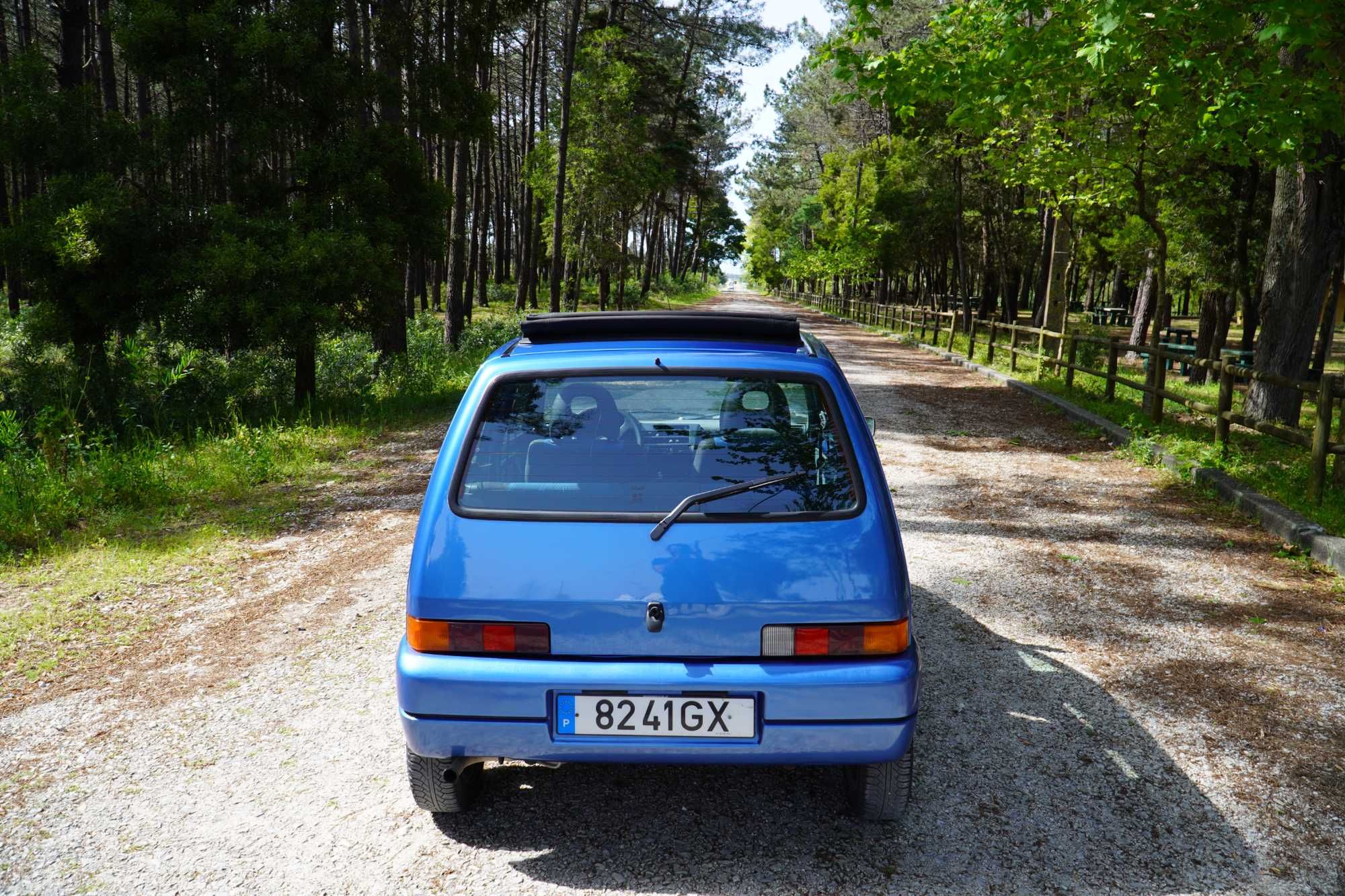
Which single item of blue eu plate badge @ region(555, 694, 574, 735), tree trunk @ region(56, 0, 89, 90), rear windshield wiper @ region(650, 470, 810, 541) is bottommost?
blue eu plate badge @ region(555, 694, 574, 735)

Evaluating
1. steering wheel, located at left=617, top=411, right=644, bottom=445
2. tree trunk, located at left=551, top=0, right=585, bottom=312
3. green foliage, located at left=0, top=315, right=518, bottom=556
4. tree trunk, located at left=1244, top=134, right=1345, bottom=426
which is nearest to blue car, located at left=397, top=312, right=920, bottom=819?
steering wheel, located at left=617, top=411, right=644, bottom=445

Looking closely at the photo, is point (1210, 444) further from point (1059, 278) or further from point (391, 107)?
point (391, 107)

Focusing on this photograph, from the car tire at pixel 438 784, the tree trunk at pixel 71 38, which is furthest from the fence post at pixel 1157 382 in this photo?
the tree trunk at pixel 71 38

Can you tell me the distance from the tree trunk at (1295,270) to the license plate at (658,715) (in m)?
10.5

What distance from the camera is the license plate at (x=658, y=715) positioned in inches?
112

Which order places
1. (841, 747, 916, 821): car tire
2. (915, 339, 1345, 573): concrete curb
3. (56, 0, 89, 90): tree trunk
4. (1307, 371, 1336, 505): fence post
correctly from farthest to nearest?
(56, 0, 89, 90): tree trunk < (1307, 371, 1336, 505): fence post < (915, 339, 1345, 573): concrete curb < (841, 747, 916, 821): car tire

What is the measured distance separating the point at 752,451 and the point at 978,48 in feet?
37.2

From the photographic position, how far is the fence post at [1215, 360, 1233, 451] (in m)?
9.85

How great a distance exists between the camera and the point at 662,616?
111 inches

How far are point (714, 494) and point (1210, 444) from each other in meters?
9.48

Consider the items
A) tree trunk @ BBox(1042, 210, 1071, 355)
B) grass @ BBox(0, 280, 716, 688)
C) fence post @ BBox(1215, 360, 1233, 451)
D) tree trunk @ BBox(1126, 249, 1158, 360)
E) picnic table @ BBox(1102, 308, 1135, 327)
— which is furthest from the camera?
picnic table @ BBox(1102, 308, 1135, 327)

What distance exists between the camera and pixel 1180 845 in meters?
3.20

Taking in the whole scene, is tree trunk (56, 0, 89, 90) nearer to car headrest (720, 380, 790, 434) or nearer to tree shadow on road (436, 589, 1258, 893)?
car headrest (720, 380, 790, 434)

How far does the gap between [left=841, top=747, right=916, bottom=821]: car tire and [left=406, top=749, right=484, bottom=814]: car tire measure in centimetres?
129
